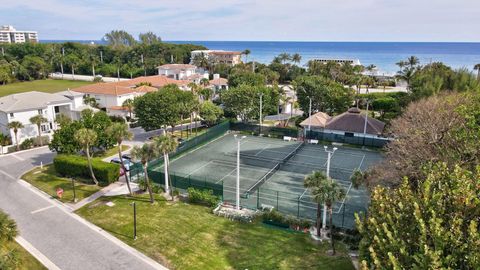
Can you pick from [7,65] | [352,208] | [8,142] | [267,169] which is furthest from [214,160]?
[7,65]

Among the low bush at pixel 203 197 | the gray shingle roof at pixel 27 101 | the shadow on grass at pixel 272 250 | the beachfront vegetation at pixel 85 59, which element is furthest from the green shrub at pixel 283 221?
the beachfront vegetation at pixel 85 59

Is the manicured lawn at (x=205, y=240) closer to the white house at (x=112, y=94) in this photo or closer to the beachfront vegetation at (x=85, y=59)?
the white house at (x=112, y=94)

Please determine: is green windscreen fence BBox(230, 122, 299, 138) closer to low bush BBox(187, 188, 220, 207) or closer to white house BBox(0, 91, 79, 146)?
low bush BBox(187, 188, 220, 207)

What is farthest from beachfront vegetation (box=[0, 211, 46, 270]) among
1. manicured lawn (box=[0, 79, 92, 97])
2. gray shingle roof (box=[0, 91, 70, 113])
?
manicured lawn (box=[0, 79, 92, 97])

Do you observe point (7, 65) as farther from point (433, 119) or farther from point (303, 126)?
point (433, 119)

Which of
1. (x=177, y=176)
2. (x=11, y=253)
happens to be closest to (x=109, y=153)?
(x=177, y=176)
